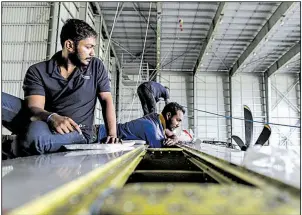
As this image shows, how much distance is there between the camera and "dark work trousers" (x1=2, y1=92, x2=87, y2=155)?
1.78 metres

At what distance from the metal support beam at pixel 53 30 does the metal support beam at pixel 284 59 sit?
10876mm

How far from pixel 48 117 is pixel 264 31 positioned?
472 inches

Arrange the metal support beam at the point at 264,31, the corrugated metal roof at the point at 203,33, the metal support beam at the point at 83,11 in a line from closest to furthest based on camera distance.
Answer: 1. the metal support beam at the point at 83,11
2. the metal support beam at the point at 264,31
3. the corrugated metal roof at the point at 203,33

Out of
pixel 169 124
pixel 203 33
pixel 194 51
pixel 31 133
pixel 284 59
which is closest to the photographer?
pixel 31 133

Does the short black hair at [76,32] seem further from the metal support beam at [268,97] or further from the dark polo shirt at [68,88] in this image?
the metal support beam at [268,97]

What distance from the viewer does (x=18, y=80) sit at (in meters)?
7.93

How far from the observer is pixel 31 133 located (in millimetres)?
1769

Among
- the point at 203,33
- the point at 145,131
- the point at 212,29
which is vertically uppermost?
the point at 203,33

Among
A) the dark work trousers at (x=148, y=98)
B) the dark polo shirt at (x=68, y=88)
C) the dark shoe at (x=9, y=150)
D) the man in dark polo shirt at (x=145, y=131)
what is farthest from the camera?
the dark work trousers at (x=148, y=98)

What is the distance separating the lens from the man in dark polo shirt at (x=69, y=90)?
2.12 m

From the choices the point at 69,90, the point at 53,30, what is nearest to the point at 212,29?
the point at 53,30

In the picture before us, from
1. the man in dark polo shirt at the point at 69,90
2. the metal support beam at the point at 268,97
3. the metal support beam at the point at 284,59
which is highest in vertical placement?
the metal support beam at the point at 284,59

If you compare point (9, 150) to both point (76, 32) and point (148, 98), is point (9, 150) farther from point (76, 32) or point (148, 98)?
point (148, 98)

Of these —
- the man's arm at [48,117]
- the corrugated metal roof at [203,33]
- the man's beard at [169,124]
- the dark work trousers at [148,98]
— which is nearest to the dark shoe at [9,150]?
the man's arm at [48,117]
